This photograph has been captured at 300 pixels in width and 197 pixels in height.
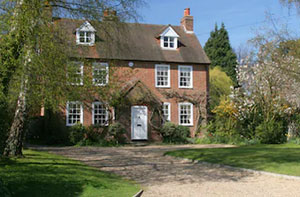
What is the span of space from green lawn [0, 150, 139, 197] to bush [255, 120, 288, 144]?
14.7m

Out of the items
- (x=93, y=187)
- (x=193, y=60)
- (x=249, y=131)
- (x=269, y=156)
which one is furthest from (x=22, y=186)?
(x=193, y=60)

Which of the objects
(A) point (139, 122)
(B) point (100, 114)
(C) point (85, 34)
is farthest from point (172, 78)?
(C) point (85, 34)

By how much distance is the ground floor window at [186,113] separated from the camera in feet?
90.0

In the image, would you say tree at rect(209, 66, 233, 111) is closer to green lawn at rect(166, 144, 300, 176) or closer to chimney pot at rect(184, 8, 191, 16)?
chimney pot at rect(184, 8, 191, 16)

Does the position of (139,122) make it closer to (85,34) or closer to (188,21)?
(188,21)

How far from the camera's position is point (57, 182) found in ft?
29.8

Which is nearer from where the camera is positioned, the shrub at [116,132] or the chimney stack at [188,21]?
the shrub at [116,132]

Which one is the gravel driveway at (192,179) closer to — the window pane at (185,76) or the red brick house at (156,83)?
the red brick house at (156,83)

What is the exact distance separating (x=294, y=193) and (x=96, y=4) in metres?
7.95

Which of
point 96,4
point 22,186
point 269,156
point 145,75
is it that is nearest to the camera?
point 22,186

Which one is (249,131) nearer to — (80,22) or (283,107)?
(283,107)

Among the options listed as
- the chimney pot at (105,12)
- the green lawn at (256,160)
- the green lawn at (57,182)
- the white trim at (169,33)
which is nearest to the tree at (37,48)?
the chimney pot at (105,12)

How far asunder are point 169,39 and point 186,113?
5.81 m

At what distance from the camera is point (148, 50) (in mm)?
27484
